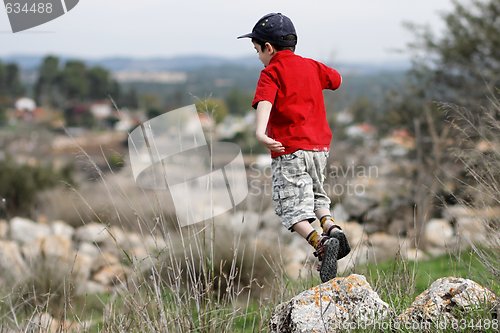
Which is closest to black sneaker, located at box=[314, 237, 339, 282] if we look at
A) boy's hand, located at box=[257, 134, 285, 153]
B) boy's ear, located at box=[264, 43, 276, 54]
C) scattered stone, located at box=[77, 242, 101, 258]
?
boy's hand, located at box=[257, 134, 285, 153]

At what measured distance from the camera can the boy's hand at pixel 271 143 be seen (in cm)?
426

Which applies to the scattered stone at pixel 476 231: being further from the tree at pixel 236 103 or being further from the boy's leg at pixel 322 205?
the tree at pixel 236 103

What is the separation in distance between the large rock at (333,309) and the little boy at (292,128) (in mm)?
298

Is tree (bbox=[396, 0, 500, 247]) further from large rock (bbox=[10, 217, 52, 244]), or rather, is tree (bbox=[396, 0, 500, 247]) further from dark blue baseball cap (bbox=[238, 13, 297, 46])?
dark blue baseball cap (bbox=[238, 13, 297, 46])

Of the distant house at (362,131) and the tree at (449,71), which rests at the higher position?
the tree at (449,71)

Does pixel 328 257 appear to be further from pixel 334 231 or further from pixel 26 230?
pixel 26 230

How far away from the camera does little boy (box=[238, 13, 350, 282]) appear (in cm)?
441

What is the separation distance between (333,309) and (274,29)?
1.53 m

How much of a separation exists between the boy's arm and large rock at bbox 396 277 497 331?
3.46 ft

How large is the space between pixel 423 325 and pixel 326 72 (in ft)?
4.99

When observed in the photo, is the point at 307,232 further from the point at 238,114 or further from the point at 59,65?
the point at 59,65

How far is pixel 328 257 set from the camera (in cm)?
426

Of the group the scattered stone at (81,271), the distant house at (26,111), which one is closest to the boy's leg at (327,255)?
the scattered stone at (81,271)

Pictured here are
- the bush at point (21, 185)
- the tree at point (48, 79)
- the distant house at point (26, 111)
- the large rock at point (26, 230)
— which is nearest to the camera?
the large rock at point (26, 230)
